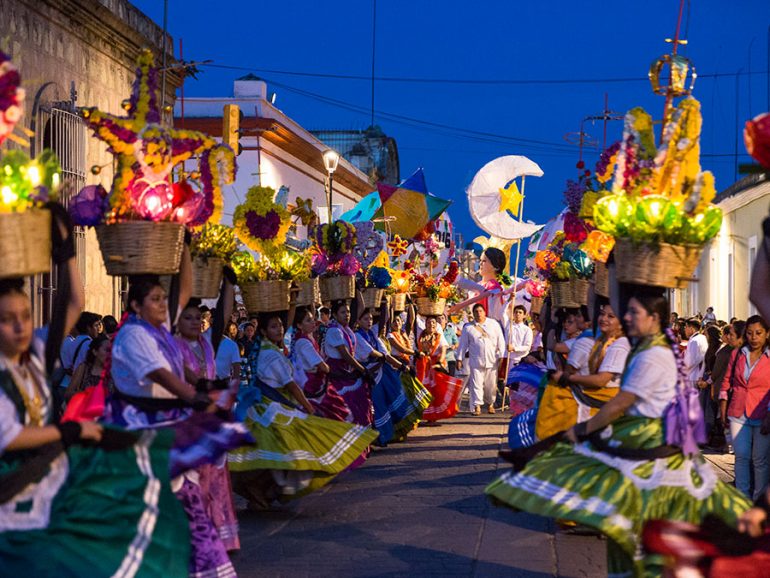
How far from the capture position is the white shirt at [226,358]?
12.8m

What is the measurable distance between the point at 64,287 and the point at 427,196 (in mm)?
23378

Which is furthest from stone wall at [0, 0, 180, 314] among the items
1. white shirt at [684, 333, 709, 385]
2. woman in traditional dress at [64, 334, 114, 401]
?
white shirt at [684, 333, 709, 385]

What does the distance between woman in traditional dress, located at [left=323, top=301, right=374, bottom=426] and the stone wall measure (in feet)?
15.1

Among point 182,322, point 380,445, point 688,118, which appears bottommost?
point 380,445

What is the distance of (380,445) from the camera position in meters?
18.0

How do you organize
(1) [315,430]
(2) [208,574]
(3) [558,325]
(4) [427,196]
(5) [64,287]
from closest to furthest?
(5) [64,287] < (2) [208,574] < (1) [315,430] < (3) [558,325] < (4) [427,196]

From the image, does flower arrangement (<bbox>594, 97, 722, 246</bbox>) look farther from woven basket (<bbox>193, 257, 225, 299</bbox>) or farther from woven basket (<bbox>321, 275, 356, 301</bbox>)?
woven basket (<bbox>321, 275, 356, 301</bbox>)

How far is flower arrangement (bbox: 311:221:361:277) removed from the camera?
53.4 ft

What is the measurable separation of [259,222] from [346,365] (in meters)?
4.33

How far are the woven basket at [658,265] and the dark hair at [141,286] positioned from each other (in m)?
2.58

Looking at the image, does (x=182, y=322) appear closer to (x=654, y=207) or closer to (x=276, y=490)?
(x=276, y=490)

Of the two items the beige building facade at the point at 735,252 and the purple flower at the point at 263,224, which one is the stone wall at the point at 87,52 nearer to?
the purple flower at the point at 263,224

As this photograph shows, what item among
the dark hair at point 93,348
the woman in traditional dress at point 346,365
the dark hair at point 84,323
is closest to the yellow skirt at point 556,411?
the dark hair at point 93,348

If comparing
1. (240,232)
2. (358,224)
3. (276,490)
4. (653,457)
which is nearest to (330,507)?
(276,490)
